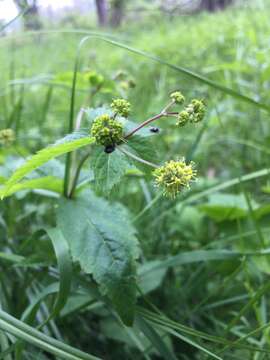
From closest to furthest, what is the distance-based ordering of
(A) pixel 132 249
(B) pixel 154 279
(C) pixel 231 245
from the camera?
(A) pixel 132 249, (B) pixel 154 279, (C) pixel 231 245

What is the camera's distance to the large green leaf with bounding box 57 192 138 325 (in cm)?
81

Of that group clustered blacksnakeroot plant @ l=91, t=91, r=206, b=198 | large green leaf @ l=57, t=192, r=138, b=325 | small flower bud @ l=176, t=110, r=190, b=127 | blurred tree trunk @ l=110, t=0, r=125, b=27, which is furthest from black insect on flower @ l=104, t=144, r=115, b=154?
blurred tree trunk @ l=110, t=0, r=125, b=27

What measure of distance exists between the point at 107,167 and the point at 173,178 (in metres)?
0.12

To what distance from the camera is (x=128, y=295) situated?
0.81 m

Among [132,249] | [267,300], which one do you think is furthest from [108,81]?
[267,300]

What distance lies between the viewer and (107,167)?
738 millimetres

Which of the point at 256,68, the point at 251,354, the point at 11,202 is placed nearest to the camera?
the point at 251,354

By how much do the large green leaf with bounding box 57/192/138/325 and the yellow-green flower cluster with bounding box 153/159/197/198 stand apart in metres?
0.22

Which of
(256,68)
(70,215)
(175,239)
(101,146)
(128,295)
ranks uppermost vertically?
(256,68)

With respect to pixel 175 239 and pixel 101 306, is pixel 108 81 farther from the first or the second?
pixel 101 306

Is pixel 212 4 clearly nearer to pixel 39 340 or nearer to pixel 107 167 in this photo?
pixel 107 167

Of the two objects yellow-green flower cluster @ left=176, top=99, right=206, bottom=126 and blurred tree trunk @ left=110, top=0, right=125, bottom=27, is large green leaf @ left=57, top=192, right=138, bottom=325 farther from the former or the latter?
blurred tree trunk @ left=110, top=0, right=125, bottom=27

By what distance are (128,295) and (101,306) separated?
0.31 m

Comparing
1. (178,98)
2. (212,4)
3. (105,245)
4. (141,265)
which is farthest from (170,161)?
(212,4)
